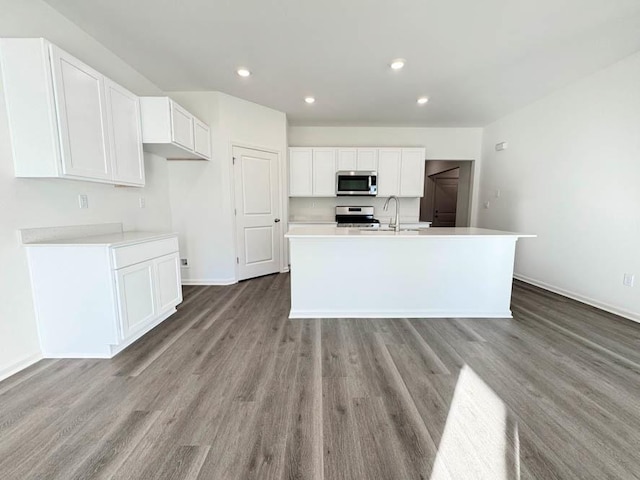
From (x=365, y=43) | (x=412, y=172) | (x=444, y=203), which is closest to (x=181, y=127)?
(x=365, y=43)

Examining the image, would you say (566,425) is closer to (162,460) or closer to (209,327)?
(162,460)

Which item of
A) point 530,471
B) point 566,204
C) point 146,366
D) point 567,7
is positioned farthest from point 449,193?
point 146,366

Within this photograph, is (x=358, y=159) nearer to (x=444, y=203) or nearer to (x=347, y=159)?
(x=347, y=159)

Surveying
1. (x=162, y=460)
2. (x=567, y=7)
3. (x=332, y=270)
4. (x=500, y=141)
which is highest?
(x=567, y=7)

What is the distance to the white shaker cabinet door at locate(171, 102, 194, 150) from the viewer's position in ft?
8.84

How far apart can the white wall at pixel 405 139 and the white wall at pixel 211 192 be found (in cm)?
133

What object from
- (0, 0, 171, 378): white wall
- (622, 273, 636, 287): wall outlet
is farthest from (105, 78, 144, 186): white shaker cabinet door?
(622, 273, 636, 287): wall outlet

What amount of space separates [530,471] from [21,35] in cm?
392

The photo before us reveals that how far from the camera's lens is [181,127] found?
285 centimetres

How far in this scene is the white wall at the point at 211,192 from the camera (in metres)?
3.57

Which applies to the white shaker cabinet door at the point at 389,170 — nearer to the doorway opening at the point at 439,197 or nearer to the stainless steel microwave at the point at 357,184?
the stainless steel microwave at the point at 357,184

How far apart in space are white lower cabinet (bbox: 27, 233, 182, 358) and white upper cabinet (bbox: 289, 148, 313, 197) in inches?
120

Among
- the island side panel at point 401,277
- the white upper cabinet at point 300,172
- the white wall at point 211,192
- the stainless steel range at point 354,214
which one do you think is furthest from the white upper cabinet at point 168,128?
the stainless steel range at point 354,214

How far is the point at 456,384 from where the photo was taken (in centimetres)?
166
